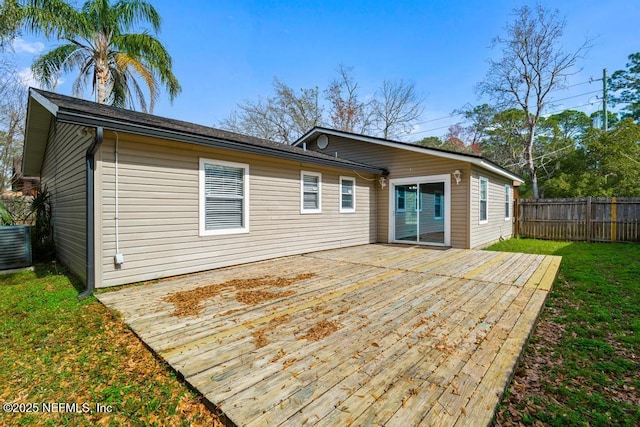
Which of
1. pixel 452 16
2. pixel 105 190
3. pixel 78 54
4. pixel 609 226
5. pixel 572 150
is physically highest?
pixel 452 16

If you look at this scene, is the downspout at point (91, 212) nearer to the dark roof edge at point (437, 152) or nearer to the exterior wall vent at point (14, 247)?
the exterior wall vent at point (14, 247)

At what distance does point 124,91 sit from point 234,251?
10.7 metres

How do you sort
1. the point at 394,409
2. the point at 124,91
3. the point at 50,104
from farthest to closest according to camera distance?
1. the point at 124,91
2. the point at 50,104
3. the point at 394,409


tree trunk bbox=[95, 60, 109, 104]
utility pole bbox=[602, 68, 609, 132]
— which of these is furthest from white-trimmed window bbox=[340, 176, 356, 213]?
utility pole bbox=[602, 68, 609, 132]

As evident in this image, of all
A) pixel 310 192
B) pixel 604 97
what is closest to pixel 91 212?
pixel 310 192

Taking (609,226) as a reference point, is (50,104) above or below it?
above

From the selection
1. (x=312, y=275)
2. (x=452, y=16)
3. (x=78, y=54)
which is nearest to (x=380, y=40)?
(x=452, y=16)

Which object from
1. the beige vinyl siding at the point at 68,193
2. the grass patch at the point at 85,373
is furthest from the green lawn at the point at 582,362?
the beige vinyl siding at the point at 68,193

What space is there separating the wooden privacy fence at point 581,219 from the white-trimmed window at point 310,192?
905 centimetres

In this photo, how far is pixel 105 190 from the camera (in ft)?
14.6

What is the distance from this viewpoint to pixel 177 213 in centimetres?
527

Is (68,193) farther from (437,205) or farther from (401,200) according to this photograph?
(437,205)

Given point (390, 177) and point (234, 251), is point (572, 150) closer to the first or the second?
point (390, 177)

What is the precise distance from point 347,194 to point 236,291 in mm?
5509
